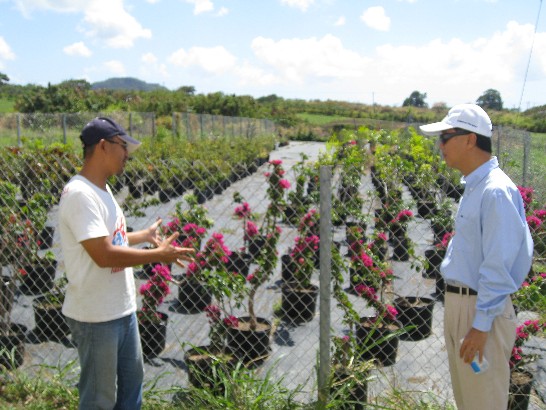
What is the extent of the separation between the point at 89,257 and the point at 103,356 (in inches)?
17.8

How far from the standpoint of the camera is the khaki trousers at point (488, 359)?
2246 mm

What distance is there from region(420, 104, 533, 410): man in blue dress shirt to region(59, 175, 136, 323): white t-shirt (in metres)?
1.45

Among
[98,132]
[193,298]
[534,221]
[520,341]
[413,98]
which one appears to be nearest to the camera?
[98,132]

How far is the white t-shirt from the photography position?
241 centimetres

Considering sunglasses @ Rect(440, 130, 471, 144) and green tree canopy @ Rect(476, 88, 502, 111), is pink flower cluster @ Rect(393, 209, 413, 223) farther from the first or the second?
sunglasses @ Rect(440, 130, 471, 144)

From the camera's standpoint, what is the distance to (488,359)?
2252 mm

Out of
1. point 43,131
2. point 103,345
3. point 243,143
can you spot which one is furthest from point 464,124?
point 43,131

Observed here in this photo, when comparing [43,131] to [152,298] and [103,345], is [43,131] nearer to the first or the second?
[152,298]

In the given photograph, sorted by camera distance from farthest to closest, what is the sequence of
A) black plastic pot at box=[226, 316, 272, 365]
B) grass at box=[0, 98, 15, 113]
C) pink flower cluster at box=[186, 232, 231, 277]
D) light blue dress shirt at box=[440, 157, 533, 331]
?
grass at box=[0, 98, 15, 113] → black plastic pot at box=[226, 316, 272, 365] → pink flower cluster at box=[186, 232, 231, 277] → light blue dress shirt at box=[440, 157, 533, 331]

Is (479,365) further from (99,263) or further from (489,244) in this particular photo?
(99,263)

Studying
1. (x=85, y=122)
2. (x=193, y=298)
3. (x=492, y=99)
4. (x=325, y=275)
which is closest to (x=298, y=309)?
(x=193, y=298)

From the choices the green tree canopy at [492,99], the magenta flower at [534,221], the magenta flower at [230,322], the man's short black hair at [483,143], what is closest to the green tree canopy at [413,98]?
the green tree canopy at [492,99]

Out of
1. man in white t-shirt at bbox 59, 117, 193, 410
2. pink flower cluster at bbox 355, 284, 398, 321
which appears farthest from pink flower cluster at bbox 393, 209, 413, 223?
man in white t-shirt at bbox 59, 117, 193, 410

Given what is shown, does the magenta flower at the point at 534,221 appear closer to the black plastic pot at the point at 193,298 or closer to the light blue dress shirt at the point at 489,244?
the light blue dress shirt at the point at 489,244
